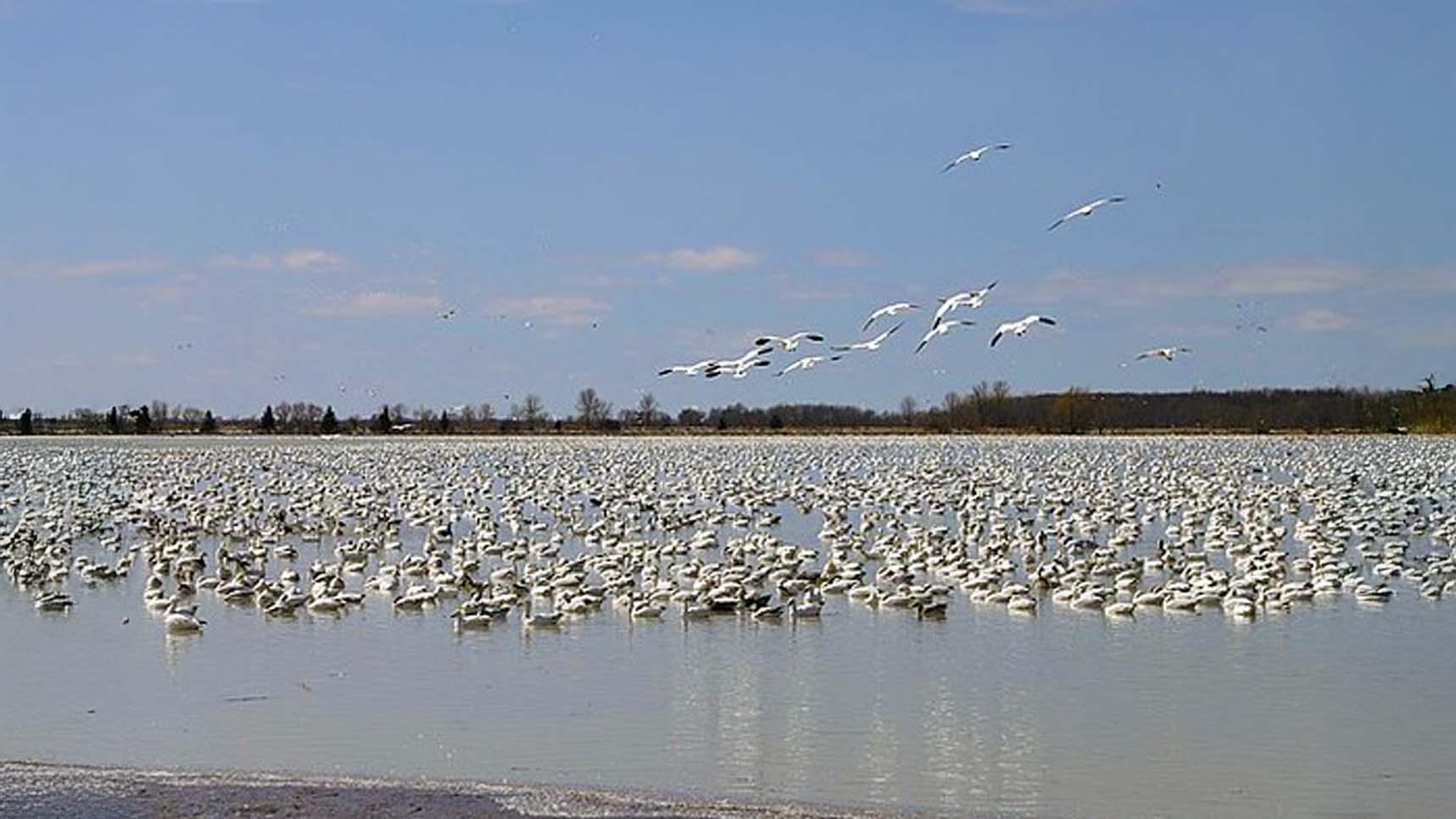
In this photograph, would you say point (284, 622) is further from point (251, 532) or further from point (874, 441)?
point (874, 441)

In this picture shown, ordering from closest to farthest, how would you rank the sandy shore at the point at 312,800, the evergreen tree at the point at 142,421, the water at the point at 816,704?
the sandy shore at the point at 312,800 → the water at the point at 816,704 → the evergreen tree at the point at 142,421

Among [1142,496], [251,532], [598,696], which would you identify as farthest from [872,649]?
[1142,496]

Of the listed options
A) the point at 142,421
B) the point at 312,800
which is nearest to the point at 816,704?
the point at 312,800

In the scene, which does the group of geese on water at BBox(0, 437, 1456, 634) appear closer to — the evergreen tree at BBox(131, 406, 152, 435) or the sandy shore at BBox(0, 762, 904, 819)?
the sandy shore at BBox(0, 762, 904, 819)

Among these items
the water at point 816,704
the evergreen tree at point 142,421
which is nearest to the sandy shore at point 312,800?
the water at point 816,704

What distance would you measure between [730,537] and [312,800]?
18.6 meters

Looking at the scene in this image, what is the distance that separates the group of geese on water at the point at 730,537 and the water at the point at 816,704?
47 cm

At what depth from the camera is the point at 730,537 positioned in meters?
29.5

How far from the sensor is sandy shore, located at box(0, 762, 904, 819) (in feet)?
34.8

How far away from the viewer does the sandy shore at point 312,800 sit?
10.6m

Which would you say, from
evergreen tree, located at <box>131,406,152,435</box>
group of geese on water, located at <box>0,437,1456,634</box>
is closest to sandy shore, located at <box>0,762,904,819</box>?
group of geese on water, located at <box>0,437,1456,634</box>

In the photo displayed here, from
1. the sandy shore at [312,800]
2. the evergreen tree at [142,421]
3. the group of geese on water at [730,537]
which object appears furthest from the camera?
the evergreen tree at [142,421]

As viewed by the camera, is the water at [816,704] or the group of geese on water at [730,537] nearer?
the water at [816,704]

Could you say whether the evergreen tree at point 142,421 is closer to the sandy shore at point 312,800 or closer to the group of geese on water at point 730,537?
the group of geese on water at point 730,537
